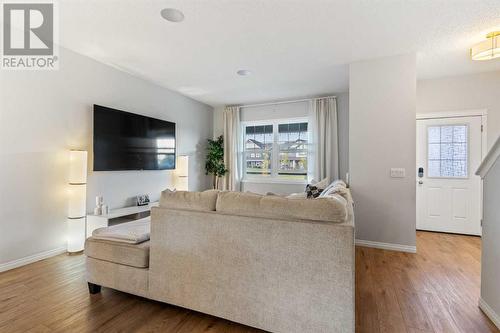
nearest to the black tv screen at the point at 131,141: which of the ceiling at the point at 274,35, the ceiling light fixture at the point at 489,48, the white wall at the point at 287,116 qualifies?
the ceiling at the point at 274,35

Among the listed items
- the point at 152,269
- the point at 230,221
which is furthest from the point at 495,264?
the point at 152,269

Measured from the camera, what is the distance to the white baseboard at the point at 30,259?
2.53m

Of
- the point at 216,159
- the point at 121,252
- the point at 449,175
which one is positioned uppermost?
the point at 216,159

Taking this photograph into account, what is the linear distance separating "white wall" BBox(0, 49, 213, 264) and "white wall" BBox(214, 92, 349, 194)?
8.02 ft

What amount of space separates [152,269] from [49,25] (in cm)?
282

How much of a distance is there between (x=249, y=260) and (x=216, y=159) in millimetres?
4209

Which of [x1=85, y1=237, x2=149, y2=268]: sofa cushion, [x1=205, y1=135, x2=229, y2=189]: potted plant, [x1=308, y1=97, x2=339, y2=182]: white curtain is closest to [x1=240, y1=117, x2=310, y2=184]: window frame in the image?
[x1=308, y1=97, x2=339, y2=182]: white curtain

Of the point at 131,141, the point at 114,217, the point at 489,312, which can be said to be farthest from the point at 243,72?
the point at 489,312

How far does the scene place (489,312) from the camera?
1767 mm

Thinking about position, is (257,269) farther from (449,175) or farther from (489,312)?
(449,175)

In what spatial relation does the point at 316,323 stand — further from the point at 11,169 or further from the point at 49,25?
the point at 49,25

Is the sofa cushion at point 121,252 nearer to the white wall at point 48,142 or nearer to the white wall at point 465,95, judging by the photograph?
the white wall at point 48,142

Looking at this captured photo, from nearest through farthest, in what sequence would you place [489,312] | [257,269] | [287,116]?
[257,269], [489,312], [287,116]

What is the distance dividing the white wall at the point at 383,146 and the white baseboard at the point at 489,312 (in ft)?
4.37
